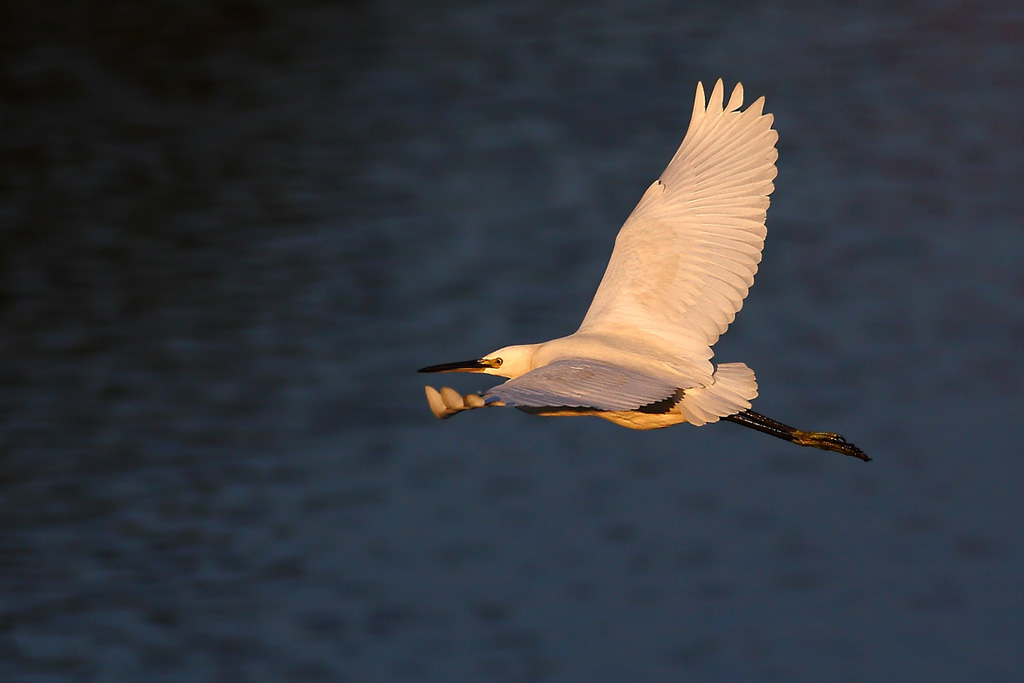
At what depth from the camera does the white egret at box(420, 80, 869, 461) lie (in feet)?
16.8

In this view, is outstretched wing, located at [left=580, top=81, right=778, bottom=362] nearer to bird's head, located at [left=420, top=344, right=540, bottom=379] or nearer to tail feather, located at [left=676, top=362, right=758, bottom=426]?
tail feather, located at [left=676, top=362, right=758, bottom=426]

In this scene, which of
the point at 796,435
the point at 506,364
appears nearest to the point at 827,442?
the point at 796,435

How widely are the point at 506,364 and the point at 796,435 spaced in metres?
1.16

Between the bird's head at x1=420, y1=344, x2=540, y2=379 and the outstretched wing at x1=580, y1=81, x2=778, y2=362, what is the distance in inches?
9.4

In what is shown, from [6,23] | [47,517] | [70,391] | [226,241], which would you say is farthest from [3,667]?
[6,23]

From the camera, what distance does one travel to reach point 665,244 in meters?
5.56

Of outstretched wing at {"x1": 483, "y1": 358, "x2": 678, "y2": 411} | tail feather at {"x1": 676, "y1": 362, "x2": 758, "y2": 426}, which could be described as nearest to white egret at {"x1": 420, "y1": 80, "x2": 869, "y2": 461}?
tail feather at {"x1": 676, "y1": 362, "x2": 758, "y2": 426}

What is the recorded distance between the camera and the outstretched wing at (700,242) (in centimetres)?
542

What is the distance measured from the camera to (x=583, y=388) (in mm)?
4355

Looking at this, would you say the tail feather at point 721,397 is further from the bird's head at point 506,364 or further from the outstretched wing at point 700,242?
the bird's head at point 506,364

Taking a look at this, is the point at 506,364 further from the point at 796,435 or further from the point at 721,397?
the point at 796,435

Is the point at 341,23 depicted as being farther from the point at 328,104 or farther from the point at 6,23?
the point at 6,23

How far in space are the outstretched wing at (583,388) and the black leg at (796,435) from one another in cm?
102

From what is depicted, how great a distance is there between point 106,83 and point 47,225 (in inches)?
93.3
